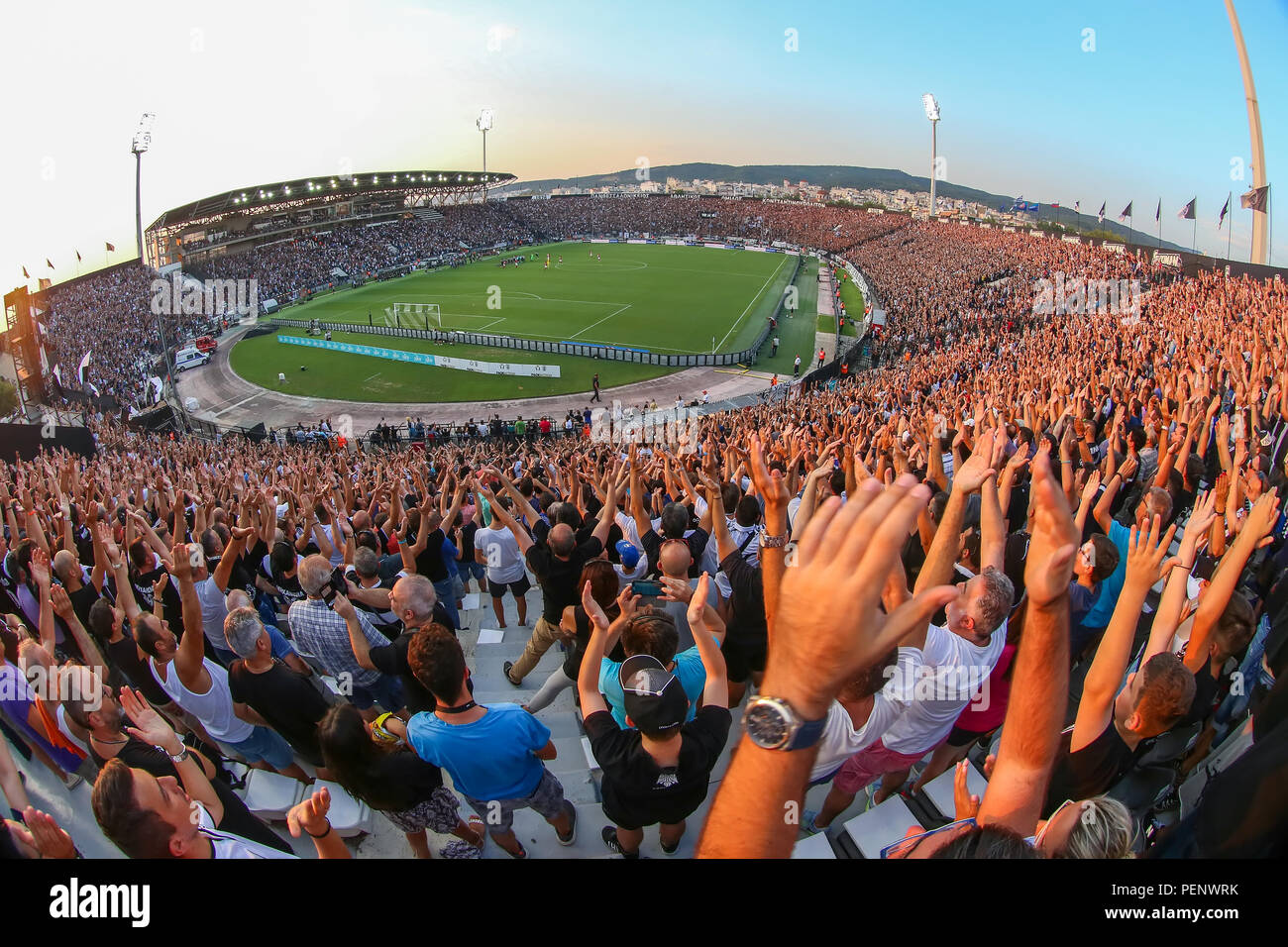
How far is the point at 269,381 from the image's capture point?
36500 mm

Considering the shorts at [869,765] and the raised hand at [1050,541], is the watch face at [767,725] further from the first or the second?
the shorts at [869,765]

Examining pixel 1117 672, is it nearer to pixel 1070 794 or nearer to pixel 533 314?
pixel 1070 794

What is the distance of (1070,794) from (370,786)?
3466mm

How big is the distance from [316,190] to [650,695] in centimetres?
8577

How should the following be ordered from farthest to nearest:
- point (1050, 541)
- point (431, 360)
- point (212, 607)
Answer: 1. point (431, 360)
2. point (212, 607)
3. point (1050, 541)

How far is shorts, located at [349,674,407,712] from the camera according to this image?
16.6 ft

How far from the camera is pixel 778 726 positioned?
161 centimetres

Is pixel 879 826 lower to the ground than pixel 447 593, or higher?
lower

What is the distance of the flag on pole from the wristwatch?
32.8 metres

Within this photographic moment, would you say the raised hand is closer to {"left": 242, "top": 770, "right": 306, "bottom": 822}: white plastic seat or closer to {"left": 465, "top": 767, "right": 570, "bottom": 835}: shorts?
{"left": 465, "top": 767, "right": 570, "bottom": 835}: shorts

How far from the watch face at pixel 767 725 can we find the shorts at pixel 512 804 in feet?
9.16

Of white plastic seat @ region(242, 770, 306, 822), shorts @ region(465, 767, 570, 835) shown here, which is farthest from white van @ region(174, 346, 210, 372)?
shorts @ region(465, 767, 570, 835)

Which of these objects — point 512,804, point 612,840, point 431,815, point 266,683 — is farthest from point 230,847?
point 612,840

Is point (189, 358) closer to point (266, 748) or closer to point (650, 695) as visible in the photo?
point (266, 748)
